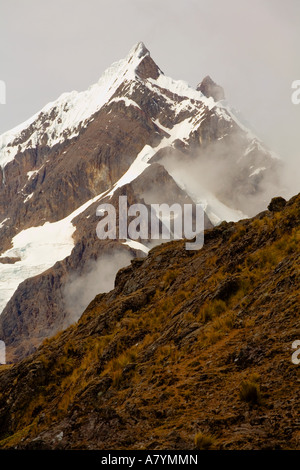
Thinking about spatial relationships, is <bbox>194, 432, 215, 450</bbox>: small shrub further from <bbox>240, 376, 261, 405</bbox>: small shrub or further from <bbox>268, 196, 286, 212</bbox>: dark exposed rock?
<bbox>268, 196, 286, 212</bbox>: dark exposed rock

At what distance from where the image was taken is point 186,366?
11367 mm

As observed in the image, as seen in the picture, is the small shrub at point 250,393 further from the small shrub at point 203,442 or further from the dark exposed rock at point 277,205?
the dark exposed rock at point 277,205

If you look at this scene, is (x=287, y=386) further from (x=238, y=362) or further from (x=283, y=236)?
(x=283, y=236)

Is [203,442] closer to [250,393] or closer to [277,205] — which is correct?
[250,393]

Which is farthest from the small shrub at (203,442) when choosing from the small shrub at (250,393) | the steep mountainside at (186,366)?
the small shrub at (250,393)

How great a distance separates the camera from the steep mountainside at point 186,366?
8609 millimetres

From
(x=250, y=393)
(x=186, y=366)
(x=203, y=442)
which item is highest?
(x=186, y=366)

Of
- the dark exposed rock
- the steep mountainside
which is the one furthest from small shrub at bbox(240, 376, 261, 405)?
the dark exposed rock

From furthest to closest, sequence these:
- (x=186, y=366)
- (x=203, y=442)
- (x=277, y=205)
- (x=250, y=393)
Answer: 1. (x=277, y=205)
2. (x=186, y=366)
3. (x=250, y=393)
4. (x=203, y=442)

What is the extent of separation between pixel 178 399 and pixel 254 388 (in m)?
1.75

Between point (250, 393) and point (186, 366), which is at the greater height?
point (186, 366)

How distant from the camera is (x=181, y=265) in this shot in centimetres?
2230

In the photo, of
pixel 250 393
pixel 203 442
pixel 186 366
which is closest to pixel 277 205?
pixel 186 366

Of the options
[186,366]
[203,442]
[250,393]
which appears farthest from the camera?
[186,366]
